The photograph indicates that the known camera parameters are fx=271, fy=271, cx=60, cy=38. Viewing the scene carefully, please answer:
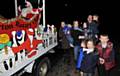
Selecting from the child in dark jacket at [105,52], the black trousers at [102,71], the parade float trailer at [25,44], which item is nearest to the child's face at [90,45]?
the child in dark jacket at [105,52]

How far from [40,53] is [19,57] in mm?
1144

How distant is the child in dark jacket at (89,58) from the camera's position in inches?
250

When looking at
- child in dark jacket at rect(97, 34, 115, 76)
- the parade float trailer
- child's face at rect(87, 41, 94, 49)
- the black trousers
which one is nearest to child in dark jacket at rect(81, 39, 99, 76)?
child's face at rect(87, 41, 94, 49)

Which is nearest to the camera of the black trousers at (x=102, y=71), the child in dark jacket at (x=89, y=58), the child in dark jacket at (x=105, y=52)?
the child in dark jacket at (x=89, y=58)

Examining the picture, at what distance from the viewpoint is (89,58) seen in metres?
6.35

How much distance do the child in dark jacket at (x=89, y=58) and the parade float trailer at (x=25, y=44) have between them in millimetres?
1326

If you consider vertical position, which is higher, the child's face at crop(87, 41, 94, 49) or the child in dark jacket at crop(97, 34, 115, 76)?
the child's face at crop(87, 41, 94, 49)

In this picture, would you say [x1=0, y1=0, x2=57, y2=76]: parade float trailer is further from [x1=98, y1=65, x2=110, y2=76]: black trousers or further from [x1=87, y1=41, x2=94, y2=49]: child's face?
[x1=98, y1=65, x2=110, y2=76]: black trousers

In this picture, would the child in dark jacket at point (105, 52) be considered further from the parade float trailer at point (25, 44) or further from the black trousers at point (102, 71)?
the parade float trailer at point (25, 44)

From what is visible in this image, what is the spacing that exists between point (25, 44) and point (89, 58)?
1561mm

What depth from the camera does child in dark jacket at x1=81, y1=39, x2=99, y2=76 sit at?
6352mm

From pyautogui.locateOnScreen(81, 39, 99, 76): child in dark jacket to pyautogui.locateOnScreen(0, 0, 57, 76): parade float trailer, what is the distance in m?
1.33

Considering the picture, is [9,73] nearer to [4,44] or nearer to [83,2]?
[4,44]

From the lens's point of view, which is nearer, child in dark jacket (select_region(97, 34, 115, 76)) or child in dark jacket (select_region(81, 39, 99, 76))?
child in dark jacket (select_region(81, 39, 99, 76))
